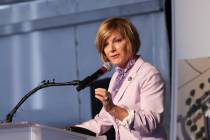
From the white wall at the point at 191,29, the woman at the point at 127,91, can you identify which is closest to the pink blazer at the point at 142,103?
the woman at the point at 127,91

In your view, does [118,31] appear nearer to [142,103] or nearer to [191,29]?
[142,103]

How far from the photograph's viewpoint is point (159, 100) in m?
1.45


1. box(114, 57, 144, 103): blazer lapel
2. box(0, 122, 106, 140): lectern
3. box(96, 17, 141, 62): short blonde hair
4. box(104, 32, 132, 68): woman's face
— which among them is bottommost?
box(0, 122, 106, 140): lectern

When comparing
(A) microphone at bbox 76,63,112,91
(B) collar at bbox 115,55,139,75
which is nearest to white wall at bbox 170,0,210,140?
(A) microphone at bbox 76,63,112,91

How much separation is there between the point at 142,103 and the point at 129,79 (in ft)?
0.38

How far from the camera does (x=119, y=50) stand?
158 centimetres

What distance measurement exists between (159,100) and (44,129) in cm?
48

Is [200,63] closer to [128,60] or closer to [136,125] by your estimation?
[136,125]

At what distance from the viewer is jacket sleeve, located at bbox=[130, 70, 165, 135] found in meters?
1.42

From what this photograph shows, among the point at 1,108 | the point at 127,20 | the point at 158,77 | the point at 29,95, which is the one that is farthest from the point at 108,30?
the point at 1,108

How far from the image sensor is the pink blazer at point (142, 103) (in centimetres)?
143

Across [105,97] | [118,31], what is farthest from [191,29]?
[118,31]

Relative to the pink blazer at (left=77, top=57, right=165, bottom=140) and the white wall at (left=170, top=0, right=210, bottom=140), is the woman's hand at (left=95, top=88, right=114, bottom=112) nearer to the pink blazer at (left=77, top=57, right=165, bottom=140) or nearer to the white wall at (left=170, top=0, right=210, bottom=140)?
the pink blazer at (left=77, top=57, right=165, bottom=140)

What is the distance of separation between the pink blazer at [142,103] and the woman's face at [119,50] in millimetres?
47
